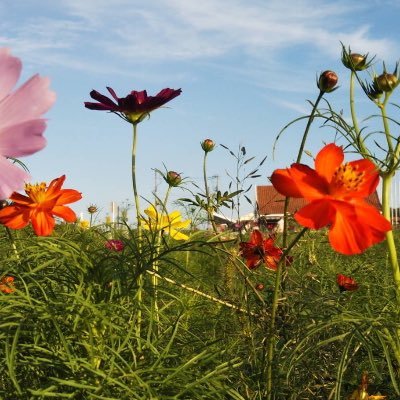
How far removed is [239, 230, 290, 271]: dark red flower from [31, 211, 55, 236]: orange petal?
0.44m

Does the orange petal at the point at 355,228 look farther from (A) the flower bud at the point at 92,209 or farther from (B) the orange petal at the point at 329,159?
(A) the flower bud at the point at 92,209

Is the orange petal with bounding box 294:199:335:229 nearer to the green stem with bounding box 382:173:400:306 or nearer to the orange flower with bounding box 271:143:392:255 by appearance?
the orange flower with bounding box 271:143:392:255

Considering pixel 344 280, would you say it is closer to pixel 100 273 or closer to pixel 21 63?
pixel 100 273

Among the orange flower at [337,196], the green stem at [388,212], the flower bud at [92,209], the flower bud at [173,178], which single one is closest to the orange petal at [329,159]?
the orange flower at [337,196]

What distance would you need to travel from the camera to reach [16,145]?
38cm

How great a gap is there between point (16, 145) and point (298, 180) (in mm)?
474

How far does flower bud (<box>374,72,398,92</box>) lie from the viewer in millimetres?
1167

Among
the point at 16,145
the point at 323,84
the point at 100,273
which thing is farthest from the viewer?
the point at 323,84

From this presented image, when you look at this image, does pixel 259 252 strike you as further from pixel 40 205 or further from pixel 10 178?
pixel 10 178

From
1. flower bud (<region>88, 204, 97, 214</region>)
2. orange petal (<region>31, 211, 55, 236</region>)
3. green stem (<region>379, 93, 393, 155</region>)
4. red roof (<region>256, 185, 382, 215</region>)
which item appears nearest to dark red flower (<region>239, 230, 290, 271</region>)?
red roof (<region>256, 185, 382, 215</region>)

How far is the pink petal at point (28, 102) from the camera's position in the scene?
386 mm

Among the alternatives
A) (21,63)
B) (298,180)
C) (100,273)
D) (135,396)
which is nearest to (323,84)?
(298,180)

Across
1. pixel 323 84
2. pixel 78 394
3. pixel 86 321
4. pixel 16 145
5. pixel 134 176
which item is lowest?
pixel 78 394

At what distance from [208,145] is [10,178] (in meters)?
1.40
